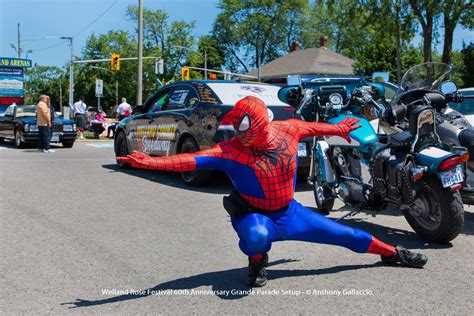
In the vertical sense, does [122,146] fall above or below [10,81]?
below

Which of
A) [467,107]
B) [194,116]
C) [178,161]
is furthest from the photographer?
[194,116]

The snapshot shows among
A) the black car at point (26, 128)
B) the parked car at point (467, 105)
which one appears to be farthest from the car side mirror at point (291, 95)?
the black car at point (26, 128)

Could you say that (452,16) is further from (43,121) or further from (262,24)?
(262,24)

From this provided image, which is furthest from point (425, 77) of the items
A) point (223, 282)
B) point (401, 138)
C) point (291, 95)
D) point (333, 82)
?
point (223, 282)

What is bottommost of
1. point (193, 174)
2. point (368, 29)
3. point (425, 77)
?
point (193, 174)

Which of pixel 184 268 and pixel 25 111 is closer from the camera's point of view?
pixel 184 268

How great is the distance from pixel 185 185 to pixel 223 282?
478 centimetres

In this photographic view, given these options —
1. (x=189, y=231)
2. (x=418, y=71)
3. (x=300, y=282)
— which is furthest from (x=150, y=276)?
(x=418, y=71)

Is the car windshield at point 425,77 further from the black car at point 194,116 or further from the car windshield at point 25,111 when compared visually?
the car windshield at point 25,111

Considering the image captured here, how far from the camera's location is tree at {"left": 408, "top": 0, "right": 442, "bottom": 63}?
27.3m

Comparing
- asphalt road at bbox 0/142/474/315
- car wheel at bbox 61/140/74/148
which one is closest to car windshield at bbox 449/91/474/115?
asphalt road at bbox 0/142/474/315

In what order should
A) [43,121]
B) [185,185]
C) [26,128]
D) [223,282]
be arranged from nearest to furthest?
[223,282] → [185,185] → [43,121] → [26,128]

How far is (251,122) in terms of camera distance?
3650mm

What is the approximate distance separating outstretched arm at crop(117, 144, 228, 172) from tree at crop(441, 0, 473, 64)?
26.8m
